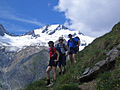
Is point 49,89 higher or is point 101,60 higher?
point 101,60

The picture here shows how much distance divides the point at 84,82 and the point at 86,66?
143cm

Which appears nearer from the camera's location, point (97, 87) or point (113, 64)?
point (97, 87)

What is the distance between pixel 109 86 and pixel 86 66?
379cm

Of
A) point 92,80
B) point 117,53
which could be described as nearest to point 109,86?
point 92,80

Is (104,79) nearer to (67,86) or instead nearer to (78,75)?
(67,86)

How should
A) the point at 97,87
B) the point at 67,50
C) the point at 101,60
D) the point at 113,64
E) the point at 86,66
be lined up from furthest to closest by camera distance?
the point at 67,50
the point at 86,66
the point at 101,60
the point at 113,64
the point at 97,87

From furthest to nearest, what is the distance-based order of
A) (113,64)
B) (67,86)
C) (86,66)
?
(86,66)
(113,64)
(67,86)

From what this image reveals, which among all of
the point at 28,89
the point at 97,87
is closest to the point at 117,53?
the point at 97,87

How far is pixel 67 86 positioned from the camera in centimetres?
860

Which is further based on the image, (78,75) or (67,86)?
(78,75)

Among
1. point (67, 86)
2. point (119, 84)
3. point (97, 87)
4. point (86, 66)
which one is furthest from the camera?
point (86, 66)

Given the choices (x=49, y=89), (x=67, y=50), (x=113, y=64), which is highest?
(x=67, y=50)

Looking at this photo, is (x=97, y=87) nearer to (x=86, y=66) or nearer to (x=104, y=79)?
(x=104, y=79)

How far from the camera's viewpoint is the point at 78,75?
34.2ft
